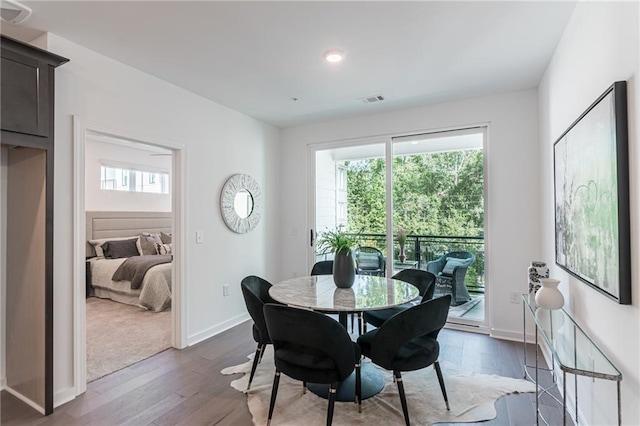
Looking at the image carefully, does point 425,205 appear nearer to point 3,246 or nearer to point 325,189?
point 325,189

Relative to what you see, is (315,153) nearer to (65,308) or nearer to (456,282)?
(456,282)

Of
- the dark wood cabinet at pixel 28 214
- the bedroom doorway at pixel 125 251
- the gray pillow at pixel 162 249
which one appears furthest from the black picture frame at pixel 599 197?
the gray pillow at pixel 162 249

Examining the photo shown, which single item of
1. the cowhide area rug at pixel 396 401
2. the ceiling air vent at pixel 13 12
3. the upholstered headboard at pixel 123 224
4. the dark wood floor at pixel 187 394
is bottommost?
the dark wood floor at pixel 187 394

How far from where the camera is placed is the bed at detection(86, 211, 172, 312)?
15.2ft

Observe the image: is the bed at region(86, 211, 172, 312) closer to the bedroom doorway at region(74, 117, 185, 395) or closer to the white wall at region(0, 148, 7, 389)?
the bedroom doorway at region(74, 117, 185, 395)

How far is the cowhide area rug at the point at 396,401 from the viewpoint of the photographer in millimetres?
2137

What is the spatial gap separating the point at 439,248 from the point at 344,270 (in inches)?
73.2

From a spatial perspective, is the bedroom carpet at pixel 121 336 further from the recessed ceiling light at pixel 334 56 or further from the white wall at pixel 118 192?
the recessed ceiling light at pixel 334 56

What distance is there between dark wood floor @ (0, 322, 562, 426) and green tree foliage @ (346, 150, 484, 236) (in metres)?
1.41

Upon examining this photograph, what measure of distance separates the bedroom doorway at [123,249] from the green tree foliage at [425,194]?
92.5 inches

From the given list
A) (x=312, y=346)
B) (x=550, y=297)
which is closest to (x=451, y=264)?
(x=550, y=297)

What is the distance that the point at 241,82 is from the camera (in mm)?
3230

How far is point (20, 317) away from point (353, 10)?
3.19 metres

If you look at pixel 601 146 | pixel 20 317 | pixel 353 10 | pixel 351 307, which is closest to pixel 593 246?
pixel 601 146
